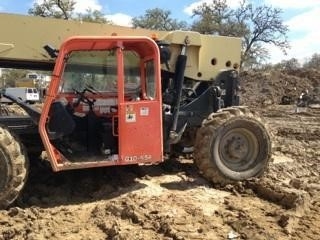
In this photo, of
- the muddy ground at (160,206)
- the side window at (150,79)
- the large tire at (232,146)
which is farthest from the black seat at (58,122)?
the large tire at (232,146)

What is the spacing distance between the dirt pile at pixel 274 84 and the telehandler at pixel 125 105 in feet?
80.7

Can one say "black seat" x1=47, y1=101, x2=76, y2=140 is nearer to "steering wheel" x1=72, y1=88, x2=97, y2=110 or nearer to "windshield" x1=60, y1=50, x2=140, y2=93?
"windshield" x1=60, y1=50, x2=140, y2=93

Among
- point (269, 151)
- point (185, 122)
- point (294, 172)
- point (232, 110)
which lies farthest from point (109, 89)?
point (294, 172)

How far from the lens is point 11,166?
21.3 feet

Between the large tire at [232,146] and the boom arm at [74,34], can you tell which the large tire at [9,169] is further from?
the large tire at [232,146]

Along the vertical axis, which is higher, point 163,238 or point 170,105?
point 170,105

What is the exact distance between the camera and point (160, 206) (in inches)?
255

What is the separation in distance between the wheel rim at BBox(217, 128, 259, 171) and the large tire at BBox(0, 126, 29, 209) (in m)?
2.82

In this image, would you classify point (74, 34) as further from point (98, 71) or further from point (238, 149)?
point (238, 149)

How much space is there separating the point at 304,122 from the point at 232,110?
1219cm

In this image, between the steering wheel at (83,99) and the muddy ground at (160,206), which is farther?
the steering wheel at (83,99)

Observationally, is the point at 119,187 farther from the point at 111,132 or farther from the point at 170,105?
the point at 170,105

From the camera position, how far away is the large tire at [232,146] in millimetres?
7617

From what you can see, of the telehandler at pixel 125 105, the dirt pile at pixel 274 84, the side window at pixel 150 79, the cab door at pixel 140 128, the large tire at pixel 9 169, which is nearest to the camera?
the large tire at pixel 9 169
